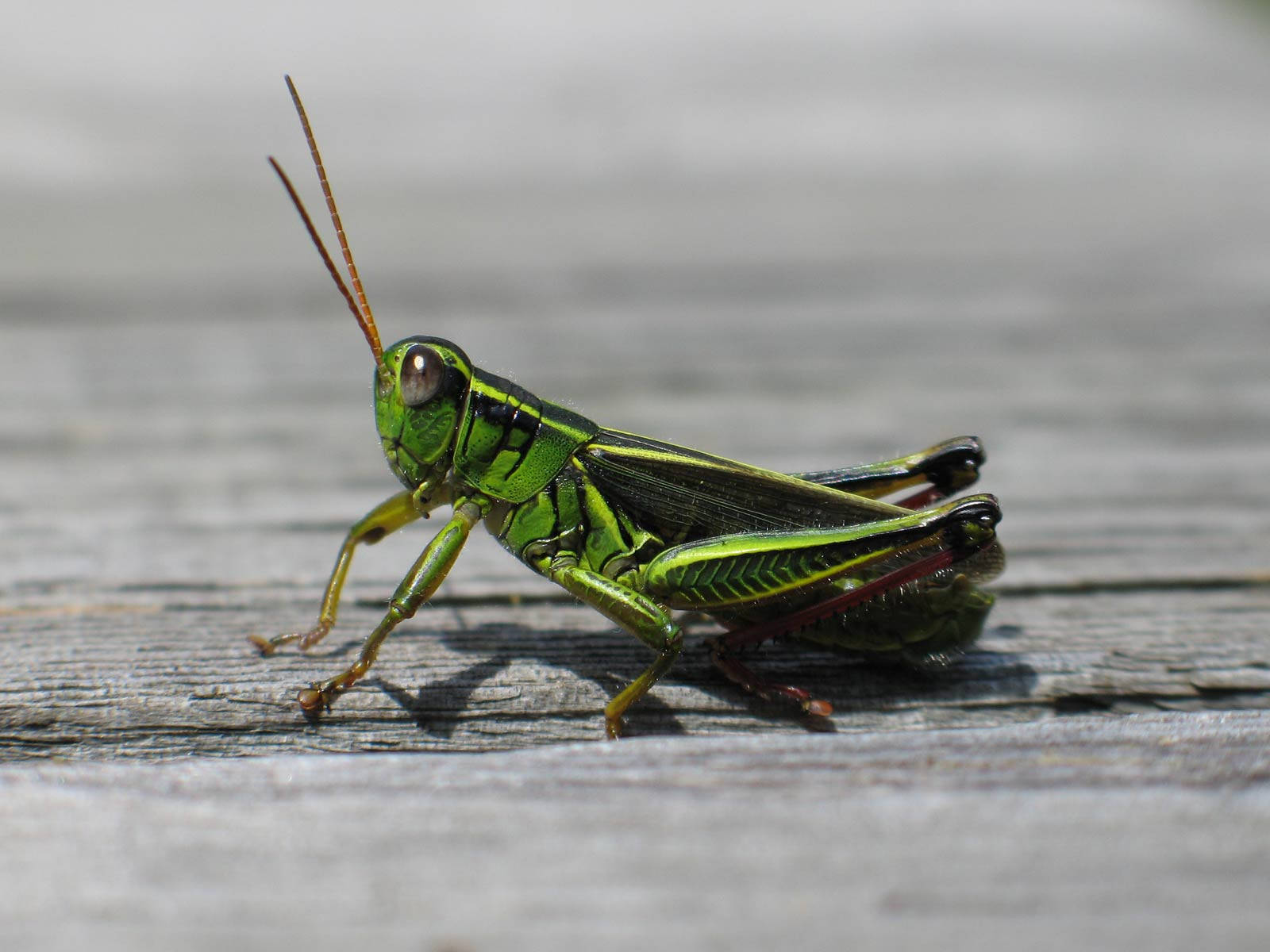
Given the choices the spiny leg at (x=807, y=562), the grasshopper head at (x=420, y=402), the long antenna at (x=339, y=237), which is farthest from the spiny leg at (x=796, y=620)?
the long antenna at (x=339, y=237)

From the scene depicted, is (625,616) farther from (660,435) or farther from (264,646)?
(660,435)

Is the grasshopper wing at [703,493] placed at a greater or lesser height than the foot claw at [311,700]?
greater

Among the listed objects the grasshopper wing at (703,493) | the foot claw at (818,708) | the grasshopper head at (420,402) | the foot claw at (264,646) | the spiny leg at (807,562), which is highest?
the grasshopper head at (420,402)

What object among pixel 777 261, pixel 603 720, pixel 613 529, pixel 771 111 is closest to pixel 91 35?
pixel 771 111

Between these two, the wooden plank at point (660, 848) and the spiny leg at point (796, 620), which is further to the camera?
the spiny leg at point (796, 620)

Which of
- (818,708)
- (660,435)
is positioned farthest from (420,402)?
(660,435)

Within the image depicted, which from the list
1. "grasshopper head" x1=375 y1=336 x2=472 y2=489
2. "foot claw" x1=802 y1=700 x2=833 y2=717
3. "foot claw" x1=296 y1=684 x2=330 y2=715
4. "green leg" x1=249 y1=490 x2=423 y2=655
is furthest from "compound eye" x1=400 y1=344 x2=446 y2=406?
A: "foot claw" x1=802 y1=700 x2=833 y2=717

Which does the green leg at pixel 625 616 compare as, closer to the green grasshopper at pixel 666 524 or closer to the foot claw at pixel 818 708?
the green grasshopper at pixel 666 524

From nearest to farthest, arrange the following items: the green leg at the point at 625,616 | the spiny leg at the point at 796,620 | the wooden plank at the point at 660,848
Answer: the wooden plank at the point at 660,848 < the green leg at the point at 625,616 < the spiny leg at the point at 796,620
